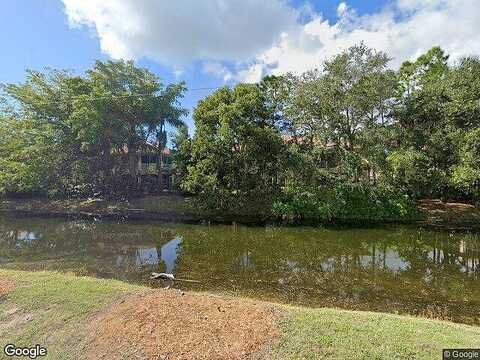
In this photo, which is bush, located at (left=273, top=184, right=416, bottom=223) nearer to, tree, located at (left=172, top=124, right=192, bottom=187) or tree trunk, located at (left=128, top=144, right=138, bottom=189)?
tree, located at (left=172, top=124, right=192, bottom=187)

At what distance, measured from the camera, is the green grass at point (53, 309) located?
506 centimetres

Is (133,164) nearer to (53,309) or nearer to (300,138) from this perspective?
(300,138)

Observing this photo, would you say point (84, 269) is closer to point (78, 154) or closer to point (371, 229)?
point (371, 229)

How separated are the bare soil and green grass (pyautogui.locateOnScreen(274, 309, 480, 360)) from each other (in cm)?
36

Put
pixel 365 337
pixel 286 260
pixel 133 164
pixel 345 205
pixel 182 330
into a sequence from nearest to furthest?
pixel 365 337, pixel 182 330, pixel 286 260, pixel 345 205, pixel 133 164

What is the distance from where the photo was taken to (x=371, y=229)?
1683cm

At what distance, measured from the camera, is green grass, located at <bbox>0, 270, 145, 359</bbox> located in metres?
5.06

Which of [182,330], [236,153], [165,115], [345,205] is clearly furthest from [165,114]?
[182,330]

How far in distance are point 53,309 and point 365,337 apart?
5440 mm

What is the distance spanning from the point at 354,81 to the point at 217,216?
11.6 meters

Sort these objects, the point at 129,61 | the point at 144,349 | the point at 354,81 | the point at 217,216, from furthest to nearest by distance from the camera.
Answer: the point at 129,61 → the point at 217,216 → the point at 354,81 → the point at 144,349

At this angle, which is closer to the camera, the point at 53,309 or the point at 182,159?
the point at 53,309

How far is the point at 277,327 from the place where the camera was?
5234mm

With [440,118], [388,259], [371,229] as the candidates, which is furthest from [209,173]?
[440,118]
